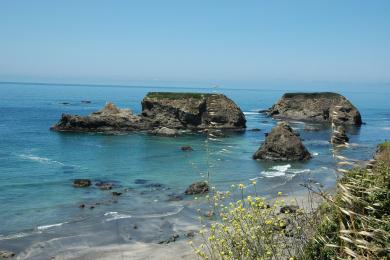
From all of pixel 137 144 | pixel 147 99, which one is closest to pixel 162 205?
pixel 137 144

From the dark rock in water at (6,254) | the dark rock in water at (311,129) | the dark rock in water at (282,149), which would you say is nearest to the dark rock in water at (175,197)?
the dark rock in water at (6,254)

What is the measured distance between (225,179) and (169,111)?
46.7m

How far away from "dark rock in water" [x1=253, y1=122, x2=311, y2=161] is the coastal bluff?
89.3 feet

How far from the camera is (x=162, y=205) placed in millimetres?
35875

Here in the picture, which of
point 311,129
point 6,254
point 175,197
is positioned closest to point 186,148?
point 175,197

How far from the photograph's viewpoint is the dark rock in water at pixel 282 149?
57.1m

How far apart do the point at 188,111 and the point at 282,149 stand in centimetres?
3487

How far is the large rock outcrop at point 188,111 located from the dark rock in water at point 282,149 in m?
30.8

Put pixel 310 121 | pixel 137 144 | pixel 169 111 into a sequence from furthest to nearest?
pixel 310 121
pixel 169 111
pixel 137 144

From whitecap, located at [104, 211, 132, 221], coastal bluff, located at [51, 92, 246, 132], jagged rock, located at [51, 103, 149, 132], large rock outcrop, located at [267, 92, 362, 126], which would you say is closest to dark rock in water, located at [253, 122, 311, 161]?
coastal bluff, located at [51, 92, 246, 132]

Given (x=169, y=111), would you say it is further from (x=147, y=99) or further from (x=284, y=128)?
(x=284, y=128)

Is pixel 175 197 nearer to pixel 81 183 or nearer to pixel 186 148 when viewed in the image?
pixel 81 183

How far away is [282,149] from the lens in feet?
188

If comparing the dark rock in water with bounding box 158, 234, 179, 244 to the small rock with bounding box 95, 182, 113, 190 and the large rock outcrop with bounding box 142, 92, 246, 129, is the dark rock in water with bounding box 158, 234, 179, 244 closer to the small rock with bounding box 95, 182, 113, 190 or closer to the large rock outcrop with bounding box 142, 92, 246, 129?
the small rock with bounding box 95, 182, 113, 190
